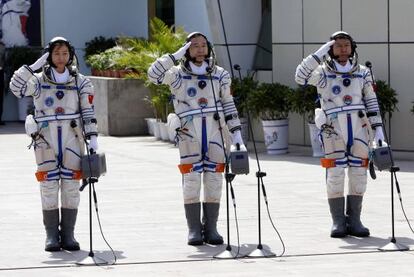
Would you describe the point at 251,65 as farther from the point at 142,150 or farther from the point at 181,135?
the point at 181,135

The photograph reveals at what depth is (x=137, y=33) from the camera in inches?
1230

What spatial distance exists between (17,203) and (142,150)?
7.20 meters

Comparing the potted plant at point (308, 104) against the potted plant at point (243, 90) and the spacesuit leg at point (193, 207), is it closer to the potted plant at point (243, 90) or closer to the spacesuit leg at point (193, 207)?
the potted plant at point (243, 90)

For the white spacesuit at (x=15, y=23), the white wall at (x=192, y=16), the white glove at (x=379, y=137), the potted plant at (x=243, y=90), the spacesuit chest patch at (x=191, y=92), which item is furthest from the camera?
the white spacesuit at (x=15, y=23)

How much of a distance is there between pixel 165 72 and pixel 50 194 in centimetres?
155

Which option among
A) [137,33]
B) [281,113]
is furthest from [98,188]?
[137,33]

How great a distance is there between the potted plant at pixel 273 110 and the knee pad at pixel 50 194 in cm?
961

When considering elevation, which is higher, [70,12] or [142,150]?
[70,12]

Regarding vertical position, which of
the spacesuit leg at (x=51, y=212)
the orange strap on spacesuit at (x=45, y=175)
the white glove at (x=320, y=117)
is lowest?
the spacesuit leg at (x=51, y=212)

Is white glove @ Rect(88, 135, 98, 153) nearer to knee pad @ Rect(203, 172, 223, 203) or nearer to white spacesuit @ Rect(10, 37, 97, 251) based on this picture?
white spacesuit @ Rect(10, 37, 97, 251)

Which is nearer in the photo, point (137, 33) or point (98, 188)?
point (98, 188)

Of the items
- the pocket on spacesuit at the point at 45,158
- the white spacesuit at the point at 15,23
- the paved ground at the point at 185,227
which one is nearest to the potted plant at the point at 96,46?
the white spacesuit at the point at 15,23

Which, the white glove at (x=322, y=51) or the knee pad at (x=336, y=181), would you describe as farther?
the knee pad at (x=336, y=181)

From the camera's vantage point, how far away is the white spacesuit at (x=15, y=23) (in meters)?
30.4
